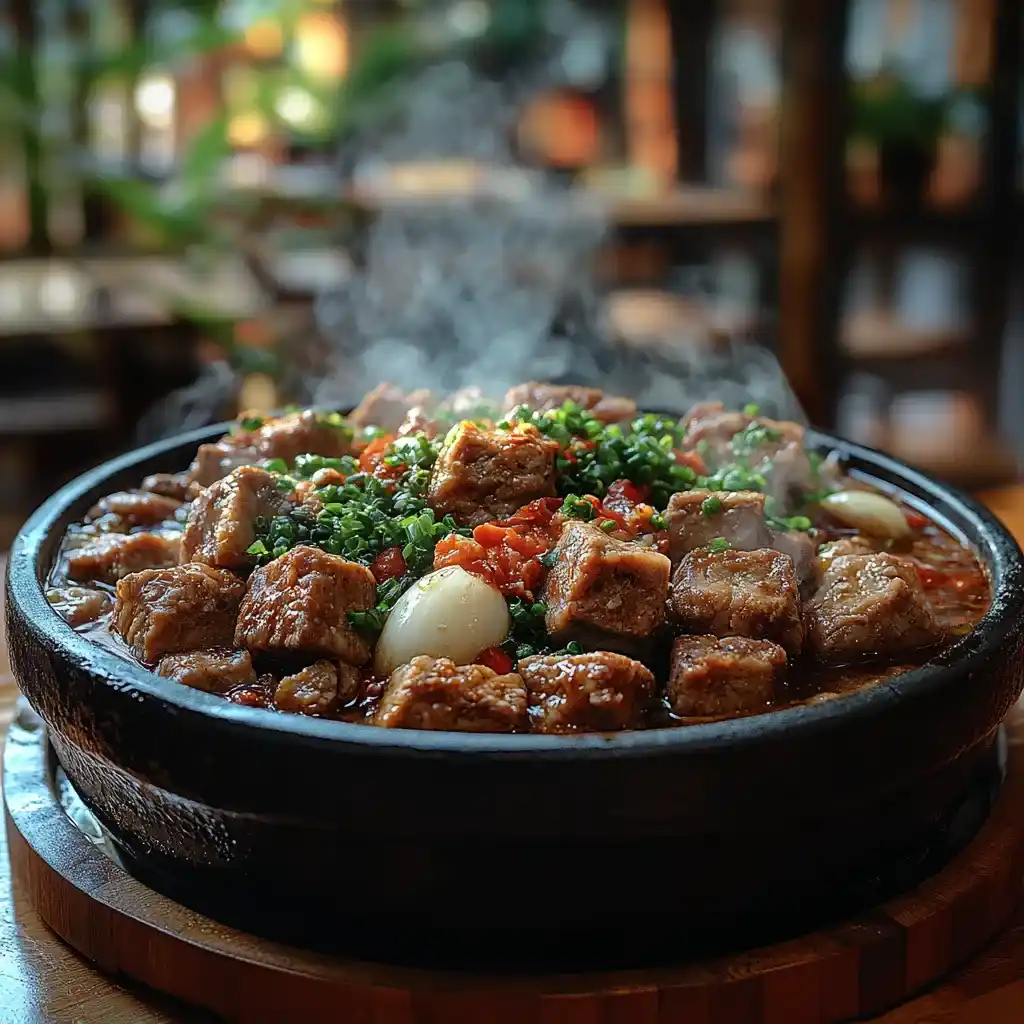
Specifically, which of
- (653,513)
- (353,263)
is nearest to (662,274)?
(353,263)

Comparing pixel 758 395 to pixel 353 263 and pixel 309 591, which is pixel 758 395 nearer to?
pixel 309 591

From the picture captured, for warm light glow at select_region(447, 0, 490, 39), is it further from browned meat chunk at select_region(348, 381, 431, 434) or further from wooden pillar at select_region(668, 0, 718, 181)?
browned meat chunk at select_region(348, 381, 431, 434)

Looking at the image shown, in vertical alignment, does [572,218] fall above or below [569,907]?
above

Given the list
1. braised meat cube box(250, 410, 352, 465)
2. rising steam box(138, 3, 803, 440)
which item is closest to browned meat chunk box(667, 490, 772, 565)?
braised meat cube box(250, 410, 352, 465)

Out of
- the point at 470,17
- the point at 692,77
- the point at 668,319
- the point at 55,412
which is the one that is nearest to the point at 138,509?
the point at 55,412

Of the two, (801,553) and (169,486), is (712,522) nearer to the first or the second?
(801,553)

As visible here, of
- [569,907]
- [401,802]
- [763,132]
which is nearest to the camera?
[401,802]
